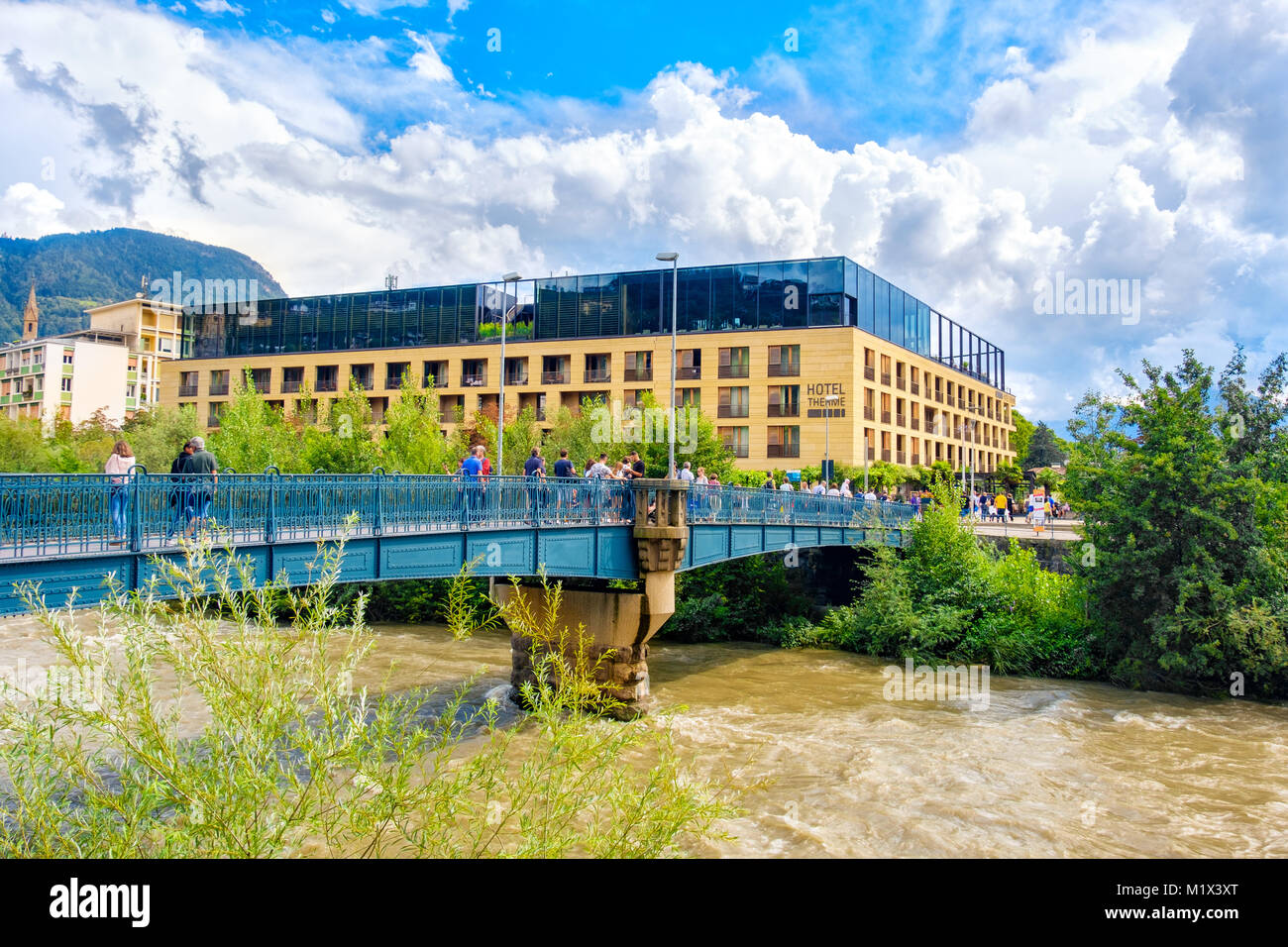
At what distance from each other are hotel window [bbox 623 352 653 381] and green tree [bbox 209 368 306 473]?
1907cm

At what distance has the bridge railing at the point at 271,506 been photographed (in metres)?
9.38

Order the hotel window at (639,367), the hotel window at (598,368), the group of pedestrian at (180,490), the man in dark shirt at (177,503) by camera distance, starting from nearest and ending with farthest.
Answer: the group of pedestrian at (180,490) < the man in dark shirt at (177,503) < the hotel window at (639,367) < the hotel window at (598,368)

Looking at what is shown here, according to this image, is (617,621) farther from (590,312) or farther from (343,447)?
(590,312)

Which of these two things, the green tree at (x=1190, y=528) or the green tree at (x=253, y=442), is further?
the green tree at (x=253, y=442)

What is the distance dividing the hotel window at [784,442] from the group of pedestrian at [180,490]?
3971 cm

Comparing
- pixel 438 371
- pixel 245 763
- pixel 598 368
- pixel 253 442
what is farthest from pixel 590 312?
pixel 245 763

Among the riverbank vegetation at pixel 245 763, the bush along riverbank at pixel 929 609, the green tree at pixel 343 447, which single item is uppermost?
the green tree at pixel 343 447

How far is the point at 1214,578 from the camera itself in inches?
840

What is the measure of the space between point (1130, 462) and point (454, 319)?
45.0m

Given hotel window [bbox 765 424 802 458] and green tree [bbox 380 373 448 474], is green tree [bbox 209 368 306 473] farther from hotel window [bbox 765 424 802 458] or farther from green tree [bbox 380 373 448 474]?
hotel window [bbox 765 424 802 458]

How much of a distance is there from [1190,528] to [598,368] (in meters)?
37.0

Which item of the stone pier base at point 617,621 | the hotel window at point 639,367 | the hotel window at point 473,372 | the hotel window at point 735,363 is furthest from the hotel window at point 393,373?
the stone pier base at point 617,621

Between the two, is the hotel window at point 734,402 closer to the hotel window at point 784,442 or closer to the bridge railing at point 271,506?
the hotel window at point 784,442
